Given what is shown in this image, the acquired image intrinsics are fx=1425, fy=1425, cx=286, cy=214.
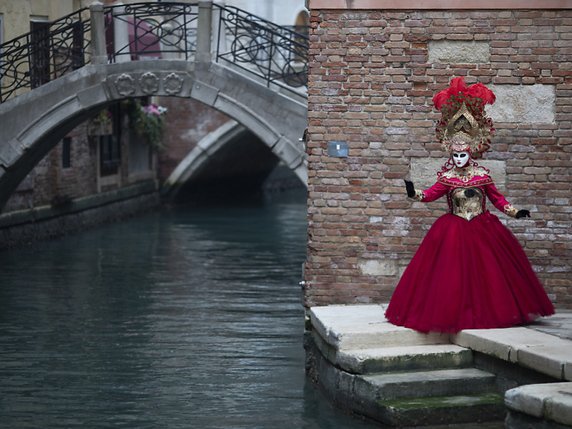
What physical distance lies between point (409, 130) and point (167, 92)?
237 inches

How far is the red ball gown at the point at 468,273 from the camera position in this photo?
8.34 m

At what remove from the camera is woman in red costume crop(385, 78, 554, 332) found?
834 cm

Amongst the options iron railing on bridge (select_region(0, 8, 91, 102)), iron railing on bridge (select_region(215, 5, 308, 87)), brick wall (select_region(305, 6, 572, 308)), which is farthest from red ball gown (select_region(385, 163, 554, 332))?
iron railing on bridge (select_region(0, 8, 91, 102))

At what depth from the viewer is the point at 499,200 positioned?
28.1ft

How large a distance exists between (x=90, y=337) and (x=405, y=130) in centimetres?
340

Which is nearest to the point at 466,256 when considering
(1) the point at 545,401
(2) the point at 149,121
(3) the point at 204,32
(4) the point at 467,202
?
(4) the point at 467,202

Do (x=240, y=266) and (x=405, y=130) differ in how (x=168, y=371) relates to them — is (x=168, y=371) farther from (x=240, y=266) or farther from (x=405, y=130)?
(x=240, y=266)

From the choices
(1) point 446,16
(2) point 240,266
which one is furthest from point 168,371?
(2) point 240,266

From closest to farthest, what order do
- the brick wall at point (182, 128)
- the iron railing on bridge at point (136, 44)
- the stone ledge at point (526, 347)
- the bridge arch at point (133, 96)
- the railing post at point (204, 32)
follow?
the stone ledge at point (526, 347), the iron railing on bridge at point (136, 44), the railing post at point (204, 32), the bridge arch at point (133, 96), the brick wall at point (182, 128)

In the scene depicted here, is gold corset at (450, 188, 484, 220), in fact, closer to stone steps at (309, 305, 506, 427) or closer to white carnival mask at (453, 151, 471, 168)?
white carnival mask at (453, 151, 471, 168)

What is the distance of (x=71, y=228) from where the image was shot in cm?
1977

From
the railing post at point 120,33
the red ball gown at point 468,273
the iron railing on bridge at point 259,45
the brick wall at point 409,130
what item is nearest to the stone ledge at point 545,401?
the red ball gown at point 468,273

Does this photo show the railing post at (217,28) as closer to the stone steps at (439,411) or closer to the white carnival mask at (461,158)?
the white carnival mask at (461,158)

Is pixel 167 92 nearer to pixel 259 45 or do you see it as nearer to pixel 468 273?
A: pixel 259 45
